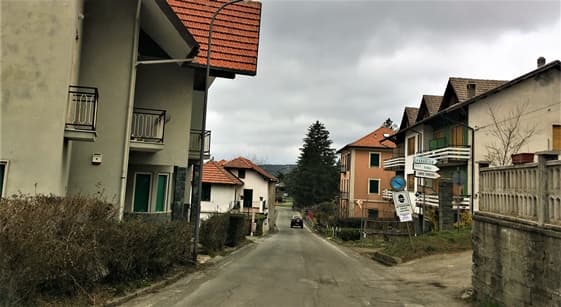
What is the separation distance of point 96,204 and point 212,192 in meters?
46.2

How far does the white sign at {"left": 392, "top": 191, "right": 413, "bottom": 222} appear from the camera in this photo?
65.7ft

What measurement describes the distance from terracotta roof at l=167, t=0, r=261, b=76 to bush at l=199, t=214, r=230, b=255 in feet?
20.6

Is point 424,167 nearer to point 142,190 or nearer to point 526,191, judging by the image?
point 142,190

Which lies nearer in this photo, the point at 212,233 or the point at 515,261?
Result: the point at 515,261

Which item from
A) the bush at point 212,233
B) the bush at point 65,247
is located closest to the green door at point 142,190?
the bush at point 212,233

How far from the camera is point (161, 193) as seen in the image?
1756 centimetres

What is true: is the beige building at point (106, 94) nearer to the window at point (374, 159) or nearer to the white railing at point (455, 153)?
the white railing at point (455, 153)

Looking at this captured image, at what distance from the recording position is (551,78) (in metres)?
27.1

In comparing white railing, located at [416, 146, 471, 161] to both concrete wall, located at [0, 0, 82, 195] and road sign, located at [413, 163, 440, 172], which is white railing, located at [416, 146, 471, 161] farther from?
concrete wall, located at [0, 0, 82, 195]

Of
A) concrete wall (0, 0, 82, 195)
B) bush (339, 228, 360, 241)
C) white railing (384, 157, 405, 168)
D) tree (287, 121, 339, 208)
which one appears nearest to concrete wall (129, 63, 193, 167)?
concrete wall (0, 0, 82, 195)

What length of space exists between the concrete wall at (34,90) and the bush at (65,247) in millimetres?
3115

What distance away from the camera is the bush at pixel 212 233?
19016 mm

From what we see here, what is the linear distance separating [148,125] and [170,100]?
1.83m

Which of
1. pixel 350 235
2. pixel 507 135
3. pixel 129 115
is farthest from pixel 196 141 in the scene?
pixel 350 235
